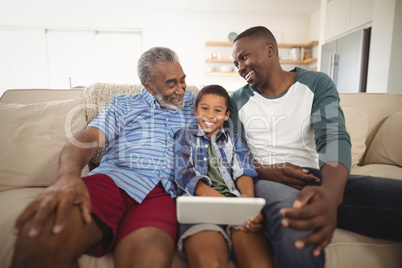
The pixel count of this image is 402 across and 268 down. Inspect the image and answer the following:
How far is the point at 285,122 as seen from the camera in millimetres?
1157

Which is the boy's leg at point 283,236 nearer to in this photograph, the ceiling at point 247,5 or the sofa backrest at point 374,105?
the sofa backrest at point 374,105

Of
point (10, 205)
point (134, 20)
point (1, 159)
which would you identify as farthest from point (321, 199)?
point (134, 20)

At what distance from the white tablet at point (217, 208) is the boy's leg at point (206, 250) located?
2.1 inches

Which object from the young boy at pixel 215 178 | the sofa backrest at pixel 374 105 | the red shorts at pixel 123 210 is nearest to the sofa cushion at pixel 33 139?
the red shorts at pixel 123 210

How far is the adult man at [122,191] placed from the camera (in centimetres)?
64

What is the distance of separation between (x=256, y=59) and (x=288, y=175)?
0.59 metres

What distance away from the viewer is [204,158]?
1128 millimetres

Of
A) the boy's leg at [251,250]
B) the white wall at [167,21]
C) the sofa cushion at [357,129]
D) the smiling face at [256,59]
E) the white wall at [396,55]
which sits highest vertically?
the white wall at [167,21]

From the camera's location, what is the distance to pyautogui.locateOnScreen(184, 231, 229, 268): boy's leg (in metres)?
0.72

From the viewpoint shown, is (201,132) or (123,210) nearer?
(123,210)

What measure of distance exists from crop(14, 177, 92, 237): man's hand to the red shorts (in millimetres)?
103

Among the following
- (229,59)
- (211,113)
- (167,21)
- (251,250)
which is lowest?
(251,250)

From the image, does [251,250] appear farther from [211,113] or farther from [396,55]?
[396,55]

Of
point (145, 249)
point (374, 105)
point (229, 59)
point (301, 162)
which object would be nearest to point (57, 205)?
point (145, 249)
